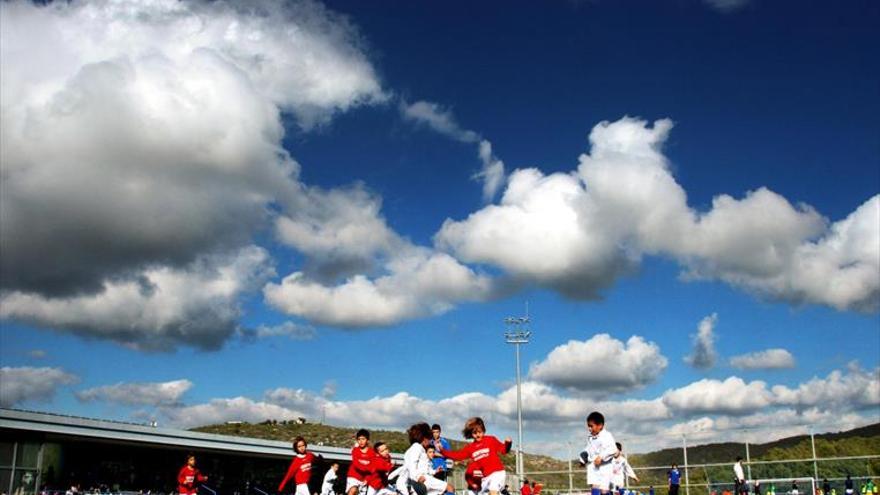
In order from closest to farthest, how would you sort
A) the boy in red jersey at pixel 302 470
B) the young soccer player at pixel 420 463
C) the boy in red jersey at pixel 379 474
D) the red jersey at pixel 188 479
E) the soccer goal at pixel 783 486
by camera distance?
the young soccer player at pixel 420 463
the boy in red jersey at pixel 379 474
the boy in red jersey at pixel 302 470
the red jersey at pixel 188 479
the soccer goal at pixel 783 486

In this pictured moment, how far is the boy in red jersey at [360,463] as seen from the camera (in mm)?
15188

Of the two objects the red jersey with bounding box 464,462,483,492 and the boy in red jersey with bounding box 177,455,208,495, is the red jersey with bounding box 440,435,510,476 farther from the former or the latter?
the boy in red jersey with bounding box 177,455,208,495

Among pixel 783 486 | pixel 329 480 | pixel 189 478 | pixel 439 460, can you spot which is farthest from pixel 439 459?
pixel 783 486

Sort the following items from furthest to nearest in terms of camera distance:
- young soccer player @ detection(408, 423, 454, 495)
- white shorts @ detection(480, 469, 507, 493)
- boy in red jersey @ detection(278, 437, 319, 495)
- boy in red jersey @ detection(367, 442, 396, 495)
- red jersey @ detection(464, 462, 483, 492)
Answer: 1. boy in red jersey @ detection(278, 437, 319, 495)
2. boy in red jersey @ detection(367, 442, 396, 495)
3. young soccer player @ detection(408, 423, 454, 495)
4. red jersey @ detection(464, 462, 483, 492)
5. white shorts @ detection(480, 469, 507, 493)

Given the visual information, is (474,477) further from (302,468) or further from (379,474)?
(302,468)

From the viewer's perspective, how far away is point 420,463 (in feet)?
44.8

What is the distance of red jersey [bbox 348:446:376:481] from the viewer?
1518 cm

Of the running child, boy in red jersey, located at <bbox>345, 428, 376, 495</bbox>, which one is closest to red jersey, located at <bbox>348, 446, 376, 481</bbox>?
boy in red jersey, located at <bbox>345, 428, 376, 495</bbox>

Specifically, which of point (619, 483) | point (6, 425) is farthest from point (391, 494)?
point (6, 425)

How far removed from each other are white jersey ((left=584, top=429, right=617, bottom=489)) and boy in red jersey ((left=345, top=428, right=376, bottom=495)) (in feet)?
14.4

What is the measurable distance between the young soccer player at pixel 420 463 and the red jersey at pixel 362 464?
165 centimetres

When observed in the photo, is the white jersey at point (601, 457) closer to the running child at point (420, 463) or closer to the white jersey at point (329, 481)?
the running child at point (420, 463)

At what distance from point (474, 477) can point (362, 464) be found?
119 inches

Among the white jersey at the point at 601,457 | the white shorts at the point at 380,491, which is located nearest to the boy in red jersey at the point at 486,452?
the white jersey at the point at 601,457
